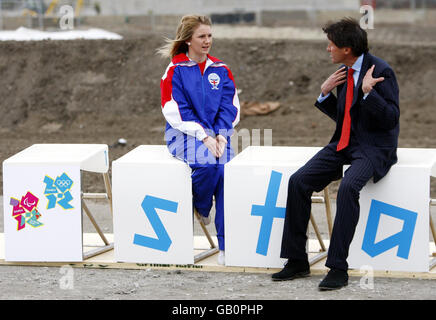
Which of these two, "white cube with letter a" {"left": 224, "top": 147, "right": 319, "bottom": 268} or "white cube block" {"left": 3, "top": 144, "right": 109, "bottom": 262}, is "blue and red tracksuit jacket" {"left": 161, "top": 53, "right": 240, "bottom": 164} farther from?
"white cube block" {"left": 3, "top": 144, "right": 109, "bottom": 262}

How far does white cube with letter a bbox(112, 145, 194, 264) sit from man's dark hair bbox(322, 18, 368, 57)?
142cm

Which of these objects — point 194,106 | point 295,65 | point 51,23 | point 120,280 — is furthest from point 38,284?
point 51,23

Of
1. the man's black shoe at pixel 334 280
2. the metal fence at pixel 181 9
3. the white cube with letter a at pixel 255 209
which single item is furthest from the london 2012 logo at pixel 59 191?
the metal fence at pixel 181 9

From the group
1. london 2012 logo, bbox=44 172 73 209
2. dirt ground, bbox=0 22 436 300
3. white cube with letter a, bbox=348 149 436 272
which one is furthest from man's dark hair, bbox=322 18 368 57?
dirt ground, bbox=0 22 436 300

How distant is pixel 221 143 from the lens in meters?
6.48

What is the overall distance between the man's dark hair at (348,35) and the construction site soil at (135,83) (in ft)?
29.6

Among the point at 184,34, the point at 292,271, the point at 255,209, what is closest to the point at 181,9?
the point at 184,34

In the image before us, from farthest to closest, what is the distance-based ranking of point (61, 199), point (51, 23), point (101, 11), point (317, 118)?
point (101, 11)
point (51, 23)
point (317, 118)
point (61, 199)

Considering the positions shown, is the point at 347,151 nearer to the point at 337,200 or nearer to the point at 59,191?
the point at 337,200

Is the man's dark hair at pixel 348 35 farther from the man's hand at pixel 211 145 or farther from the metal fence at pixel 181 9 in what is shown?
the metal fence at pixel 181 9

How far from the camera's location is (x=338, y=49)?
600 cm

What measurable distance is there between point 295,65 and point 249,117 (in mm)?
2375

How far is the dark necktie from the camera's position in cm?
607

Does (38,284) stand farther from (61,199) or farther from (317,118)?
(317,118)
